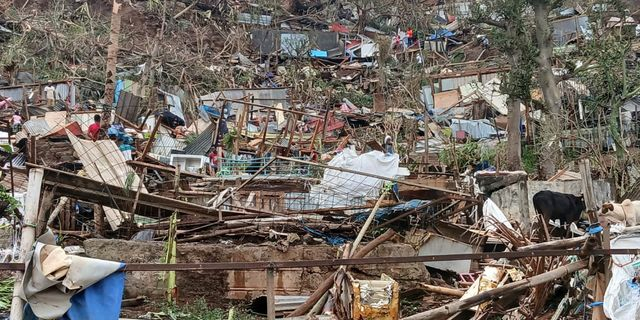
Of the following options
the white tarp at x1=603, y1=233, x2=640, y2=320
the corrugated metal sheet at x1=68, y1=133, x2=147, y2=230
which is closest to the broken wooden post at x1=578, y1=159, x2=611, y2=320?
the white tarp at x1=603, y1=233, x2=640, y2=320

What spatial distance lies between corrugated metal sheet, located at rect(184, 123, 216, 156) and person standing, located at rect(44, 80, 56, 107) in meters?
4.85

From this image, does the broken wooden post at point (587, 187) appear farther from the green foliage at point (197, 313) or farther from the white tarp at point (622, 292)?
the green foliage at point (197, 313)

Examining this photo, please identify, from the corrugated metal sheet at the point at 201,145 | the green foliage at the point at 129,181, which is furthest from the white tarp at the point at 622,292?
the corrugated metal sheet at the point at 201,145

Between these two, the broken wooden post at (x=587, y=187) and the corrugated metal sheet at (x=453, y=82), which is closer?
the broken wooden post at (x=587, y=187)

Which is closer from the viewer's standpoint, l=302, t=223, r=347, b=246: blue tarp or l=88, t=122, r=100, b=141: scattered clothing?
l=302, t=223, r=347, b=246: blue tarp

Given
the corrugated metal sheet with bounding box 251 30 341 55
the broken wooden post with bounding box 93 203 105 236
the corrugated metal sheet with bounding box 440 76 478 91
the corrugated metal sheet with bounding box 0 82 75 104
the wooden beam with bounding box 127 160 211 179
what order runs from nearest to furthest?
the broken wooden post with bounding box 93 203 105 236 → the wooden beam with bounding box 127 160 211 179 → the corrugated metal sheet with bounding box 0 82 75 104 → the corrugated metal sheet with bounding box 440 76 478 91 → the corrugated metal sheet with bounding box 251 30 341 55

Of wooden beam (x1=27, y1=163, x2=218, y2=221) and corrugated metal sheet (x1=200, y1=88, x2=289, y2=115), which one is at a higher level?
corrugated metal sheet (x1=200, y1=88, x2=289, y2=115)

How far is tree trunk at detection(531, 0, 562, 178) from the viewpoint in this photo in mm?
15656

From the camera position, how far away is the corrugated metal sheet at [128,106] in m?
17.4

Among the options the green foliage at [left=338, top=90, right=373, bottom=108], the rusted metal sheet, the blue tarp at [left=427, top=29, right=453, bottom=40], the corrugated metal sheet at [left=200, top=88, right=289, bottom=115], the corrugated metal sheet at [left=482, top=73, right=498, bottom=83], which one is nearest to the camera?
the rusted metal sheet

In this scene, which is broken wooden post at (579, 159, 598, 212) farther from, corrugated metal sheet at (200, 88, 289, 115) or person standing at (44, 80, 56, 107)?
corrugated metal sheet at (200, 88, 289, 115)

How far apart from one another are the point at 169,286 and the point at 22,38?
18879mm

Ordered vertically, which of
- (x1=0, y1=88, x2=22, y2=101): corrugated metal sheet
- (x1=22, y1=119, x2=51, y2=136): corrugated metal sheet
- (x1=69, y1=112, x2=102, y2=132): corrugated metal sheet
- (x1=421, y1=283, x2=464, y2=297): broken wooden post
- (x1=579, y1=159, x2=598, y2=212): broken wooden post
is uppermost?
(x1=0, y1=88, x2=22, y2=101): corrugated metal sheet

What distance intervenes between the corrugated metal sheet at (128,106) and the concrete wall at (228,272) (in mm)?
10013
